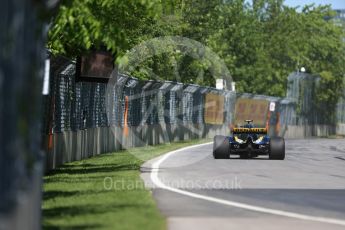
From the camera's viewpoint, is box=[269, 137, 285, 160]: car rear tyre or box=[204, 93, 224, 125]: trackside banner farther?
box=[204, 93, 224, 125]: trackside banner

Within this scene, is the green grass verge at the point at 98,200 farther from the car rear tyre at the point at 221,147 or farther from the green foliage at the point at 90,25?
the car rear tyre at the point at 221,147

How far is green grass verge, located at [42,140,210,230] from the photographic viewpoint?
1094cm

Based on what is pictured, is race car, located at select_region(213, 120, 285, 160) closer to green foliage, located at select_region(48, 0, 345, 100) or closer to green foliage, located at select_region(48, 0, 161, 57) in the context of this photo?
green foliage, located at select_region(48, 0, 345, 100)

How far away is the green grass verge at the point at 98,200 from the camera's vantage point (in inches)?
431

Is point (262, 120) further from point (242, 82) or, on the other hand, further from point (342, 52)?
point (342, 52)

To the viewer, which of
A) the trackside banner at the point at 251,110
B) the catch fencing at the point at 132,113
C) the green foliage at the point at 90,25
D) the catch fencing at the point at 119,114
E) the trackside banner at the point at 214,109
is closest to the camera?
the green foliage at the point at 90,25

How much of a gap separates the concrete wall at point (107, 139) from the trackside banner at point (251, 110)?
9.31m

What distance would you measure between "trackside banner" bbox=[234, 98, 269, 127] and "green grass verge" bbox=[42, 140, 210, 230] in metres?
39.1

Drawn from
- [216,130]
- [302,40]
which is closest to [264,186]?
[216,130]

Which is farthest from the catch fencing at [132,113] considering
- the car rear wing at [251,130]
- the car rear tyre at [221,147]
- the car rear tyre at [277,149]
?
the car rear tyre at [277,149]

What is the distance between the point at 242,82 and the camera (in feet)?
278

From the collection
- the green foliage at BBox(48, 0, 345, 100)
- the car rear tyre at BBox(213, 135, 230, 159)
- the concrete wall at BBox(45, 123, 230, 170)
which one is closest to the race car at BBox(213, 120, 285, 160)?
the car rear tyre at BBox(213, 135, 230, 159)

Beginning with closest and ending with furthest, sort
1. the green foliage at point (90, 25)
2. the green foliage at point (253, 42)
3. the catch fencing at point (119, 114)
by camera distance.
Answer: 1. the green foliage at point (90, 25)
2. the catch fencing at point (119, 114)
3. the green foliage at point (253, 42)

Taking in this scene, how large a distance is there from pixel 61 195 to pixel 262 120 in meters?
53.7
